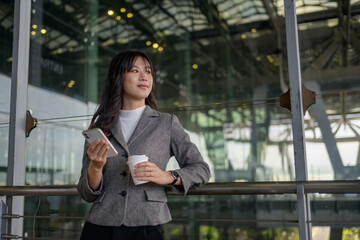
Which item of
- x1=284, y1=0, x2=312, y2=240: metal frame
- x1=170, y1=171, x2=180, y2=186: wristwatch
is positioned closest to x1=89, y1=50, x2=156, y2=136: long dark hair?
x1=170, y1=171, x2=180, y2=186: wristwatch

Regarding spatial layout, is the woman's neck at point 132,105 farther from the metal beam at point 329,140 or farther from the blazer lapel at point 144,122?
the metal beam at point 329,140

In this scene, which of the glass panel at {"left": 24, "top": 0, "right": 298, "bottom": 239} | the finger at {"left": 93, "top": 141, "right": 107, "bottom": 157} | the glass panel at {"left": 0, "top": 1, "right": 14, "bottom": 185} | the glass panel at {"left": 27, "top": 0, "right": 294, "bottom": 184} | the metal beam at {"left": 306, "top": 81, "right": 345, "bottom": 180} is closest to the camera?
the finger at {"left": 93, "top": 141, "right": 107, "bottom": 157}

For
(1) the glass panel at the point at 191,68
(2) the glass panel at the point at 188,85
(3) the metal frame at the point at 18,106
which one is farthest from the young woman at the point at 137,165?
(1) the glass panel at the point at 191,68

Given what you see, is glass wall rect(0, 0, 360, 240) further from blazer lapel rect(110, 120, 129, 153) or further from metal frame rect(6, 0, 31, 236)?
blazer lapel rect(110, 120, 129, 153)

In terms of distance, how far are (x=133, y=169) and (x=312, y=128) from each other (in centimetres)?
173

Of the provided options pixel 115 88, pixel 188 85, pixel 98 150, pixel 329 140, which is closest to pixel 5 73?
pixel 115 88

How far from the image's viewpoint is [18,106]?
2867 millimetres

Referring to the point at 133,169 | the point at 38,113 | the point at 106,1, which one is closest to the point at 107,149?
the point at 133,169

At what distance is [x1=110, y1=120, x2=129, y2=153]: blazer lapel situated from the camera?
1393 mm

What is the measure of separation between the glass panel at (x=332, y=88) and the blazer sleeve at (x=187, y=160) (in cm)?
106

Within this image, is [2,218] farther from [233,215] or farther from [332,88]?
[233,215]

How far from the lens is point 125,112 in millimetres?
1485

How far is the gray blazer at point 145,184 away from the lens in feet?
Answer: 4.39

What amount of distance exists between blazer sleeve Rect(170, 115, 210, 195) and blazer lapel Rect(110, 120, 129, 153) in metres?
0.19
